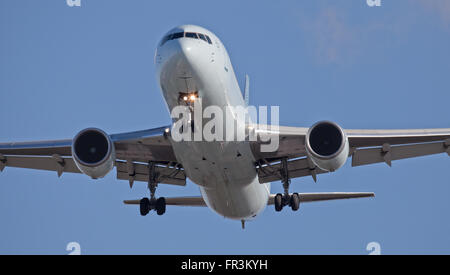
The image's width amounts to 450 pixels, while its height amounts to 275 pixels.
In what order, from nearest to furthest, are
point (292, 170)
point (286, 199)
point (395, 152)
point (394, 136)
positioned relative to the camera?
point (394, 136), point (286, 199), point (395, 152), point (292, 170)

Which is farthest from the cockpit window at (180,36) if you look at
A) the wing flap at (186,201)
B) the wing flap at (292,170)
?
the wing flap at (186,201)

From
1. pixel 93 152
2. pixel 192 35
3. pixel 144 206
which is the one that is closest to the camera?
pixel 192 35

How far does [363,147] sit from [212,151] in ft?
20.9

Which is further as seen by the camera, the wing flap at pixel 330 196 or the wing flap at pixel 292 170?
the wing flap at pixel 330 196

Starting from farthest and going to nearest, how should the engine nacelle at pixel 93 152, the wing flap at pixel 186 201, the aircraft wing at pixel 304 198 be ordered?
the wing flap at pixel 186 201, the aircraft wing at pixel 304 198, the engine nacelle at pixel 93 152

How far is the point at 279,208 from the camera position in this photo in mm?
25969

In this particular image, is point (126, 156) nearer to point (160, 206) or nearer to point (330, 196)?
point (160, 206)

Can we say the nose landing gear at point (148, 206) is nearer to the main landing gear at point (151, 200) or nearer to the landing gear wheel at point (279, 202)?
the main landing gear at point (151, 200)

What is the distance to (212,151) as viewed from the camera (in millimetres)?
22484

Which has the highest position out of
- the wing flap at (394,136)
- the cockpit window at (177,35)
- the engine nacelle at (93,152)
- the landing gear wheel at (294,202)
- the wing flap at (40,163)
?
the cockpit window at (177,35)

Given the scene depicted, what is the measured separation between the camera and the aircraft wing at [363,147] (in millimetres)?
24328

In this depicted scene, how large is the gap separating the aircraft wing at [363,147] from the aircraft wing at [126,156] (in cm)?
323

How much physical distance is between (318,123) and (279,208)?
4.58m

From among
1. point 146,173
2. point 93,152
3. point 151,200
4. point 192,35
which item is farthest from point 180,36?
point 146,173
